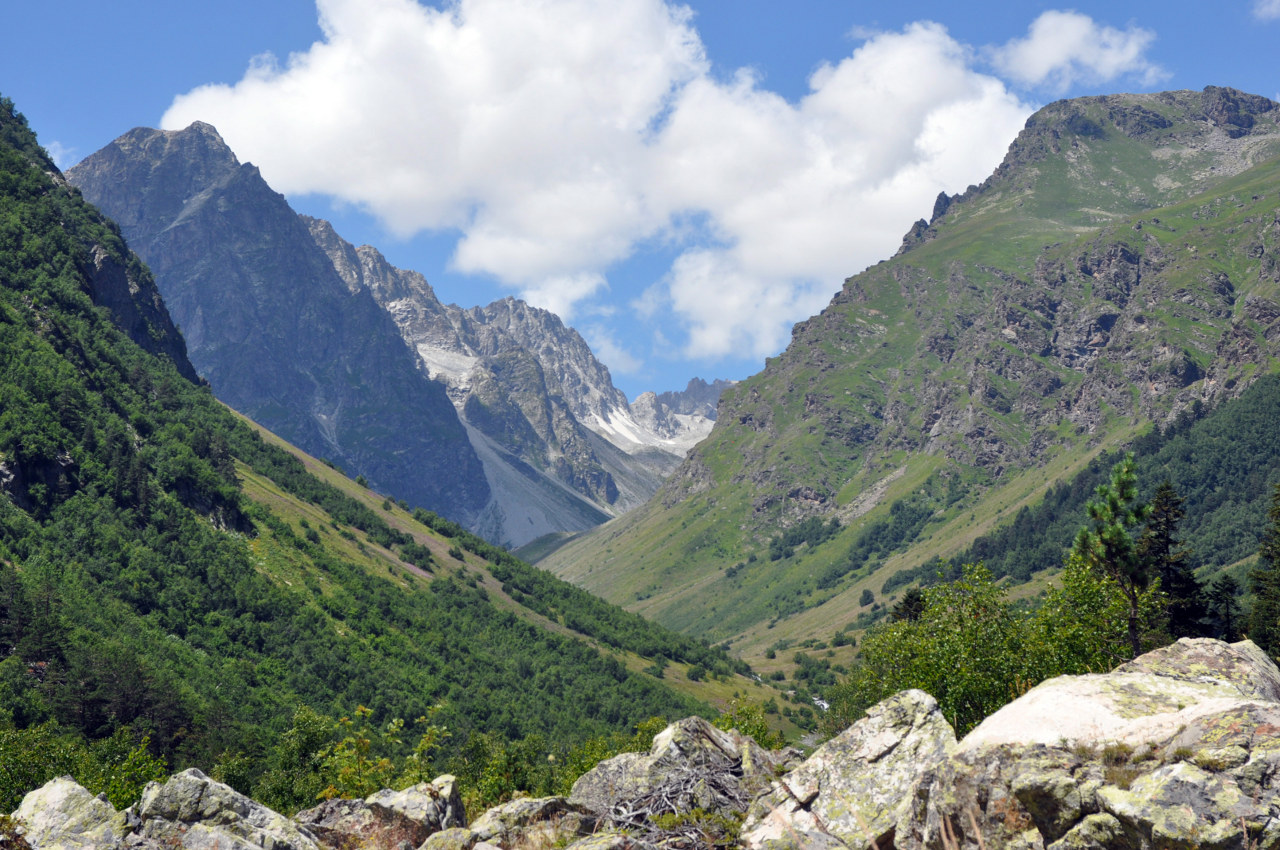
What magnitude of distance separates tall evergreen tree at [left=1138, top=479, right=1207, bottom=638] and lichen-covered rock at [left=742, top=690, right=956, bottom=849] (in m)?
75.9

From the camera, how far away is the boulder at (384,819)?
99.2 ft

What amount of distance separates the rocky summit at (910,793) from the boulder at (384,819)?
0.27 feet

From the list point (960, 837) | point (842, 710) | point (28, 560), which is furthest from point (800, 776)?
point (28, 560)

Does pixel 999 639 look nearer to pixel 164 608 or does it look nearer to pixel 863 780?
pixel 863 780

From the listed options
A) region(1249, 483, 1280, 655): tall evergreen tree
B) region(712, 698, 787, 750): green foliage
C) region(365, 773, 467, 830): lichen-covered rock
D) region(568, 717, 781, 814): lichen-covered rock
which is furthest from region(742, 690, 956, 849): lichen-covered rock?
region(1249, 483, 1280, 655): tall evergreen tree

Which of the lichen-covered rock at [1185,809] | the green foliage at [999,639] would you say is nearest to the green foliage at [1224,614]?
the green foliage at [999,639]

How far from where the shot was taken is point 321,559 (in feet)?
646

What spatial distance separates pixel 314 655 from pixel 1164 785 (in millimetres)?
165279

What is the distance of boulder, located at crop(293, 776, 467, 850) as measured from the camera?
30250 millimetres

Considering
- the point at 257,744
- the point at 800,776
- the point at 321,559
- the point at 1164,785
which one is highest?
the point at 321,559

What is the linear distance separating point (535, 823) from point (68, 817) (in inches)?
631

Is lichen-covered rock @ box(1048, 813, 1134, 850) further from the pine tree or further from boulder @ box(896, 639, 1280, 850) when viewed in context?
the pine tree

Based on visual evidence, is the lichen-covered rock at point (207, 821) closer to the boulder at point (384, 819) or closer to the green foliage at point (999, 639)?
the boulder at point (384, 819)

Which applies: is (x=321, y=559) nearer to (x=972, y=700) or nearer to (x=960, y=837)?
(x=972, y=700)
